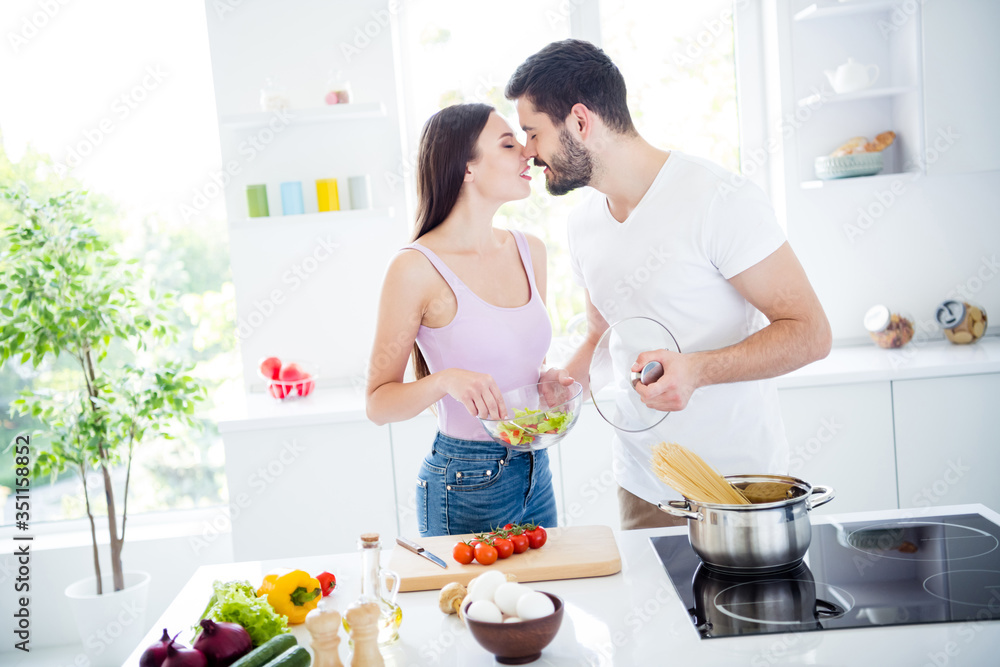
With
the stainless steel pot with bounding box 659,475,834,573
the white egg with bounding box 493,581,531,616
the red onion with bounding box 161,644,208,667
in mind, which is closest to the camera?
the red onion with bounding box 161,644,208,667

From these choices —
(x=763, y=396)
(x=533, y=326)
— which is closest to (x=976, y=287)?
(x=763, y=396)

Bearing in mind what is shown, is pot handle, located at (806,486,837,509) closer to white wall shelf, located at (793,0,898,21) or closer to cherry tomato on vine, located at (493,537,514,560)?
cherry tomato on vine, located at (493,537,514,560)

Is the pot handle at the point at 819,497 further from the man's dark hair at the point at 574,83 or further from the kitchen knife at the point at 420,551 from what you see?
the man's dark hair at the point at 574,83

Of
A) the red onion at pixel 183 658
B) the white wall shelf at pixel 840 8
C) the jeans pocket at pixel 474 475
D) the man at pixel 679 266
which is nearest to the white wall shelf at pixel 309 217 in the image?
the man at pixel 679 266

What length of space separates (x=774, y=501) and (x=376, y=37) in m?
2.55

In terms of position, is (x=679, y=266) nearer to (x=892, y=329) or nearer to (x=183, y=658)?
(x=183, y=658)

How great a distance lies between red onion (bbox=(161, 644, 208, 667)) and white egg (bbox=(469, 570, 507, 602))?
1.16 feet

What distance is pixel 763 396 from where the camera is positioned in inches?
69.9

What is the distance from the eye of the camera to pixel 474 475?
5.62 feet

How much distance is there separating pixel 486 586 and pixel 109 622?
233 cm

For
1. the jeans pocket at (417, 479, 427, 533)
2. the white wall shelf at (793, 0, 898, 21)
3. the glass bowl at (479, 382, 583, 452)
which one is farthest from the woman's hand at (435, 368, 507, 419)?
the white wall shelf at (793, 0, 898, 21)

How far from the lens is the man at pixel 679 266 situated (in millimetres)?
1594

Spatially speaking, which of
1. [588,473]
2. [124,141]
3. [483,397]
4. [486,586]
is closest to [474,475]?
[483,397]

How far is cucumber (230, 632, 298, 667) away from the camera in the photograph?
982mm
